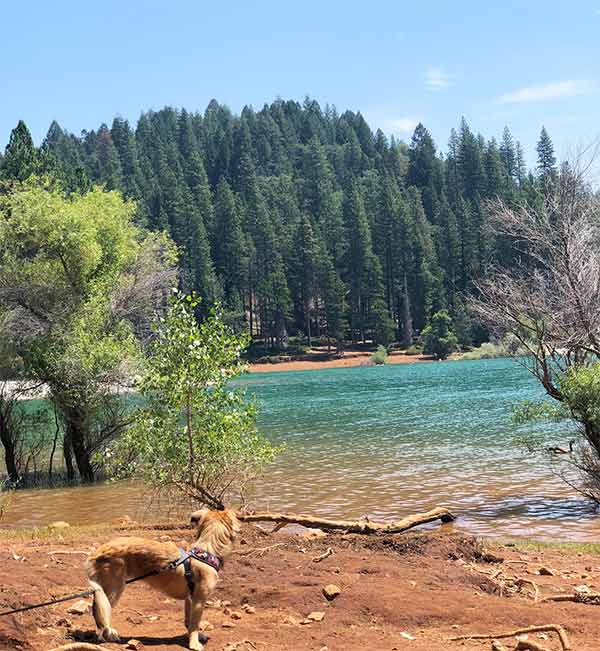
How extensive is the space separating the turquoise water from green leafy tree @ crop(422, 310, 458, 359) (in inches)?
2151

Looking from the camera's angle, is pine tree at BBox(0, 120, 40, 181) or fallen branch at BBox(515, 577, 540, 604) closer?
fallen branch at BBox(515, 577, 540, 604)

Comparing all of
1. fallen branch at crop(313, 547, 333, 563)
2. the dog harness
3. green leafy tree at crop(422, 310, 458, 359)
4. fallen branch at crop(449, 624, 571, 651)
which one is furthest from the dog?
green leafy tree at crop(422, 310, 458, 359)

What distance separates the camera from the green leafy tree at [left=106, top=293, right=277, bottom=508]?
41.1 feet

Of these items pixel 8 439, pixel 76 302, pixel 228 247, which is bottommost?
pixel 8 439

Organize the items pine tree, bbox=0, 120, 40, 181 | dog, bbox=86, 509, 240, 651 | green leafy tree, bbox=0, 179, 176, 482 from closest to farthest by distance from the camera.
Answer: dog, bbox=86, 509, 240, 651 → green leafy tree, bbox=0, 179, 176, 482 → pine tree, bbox=0, 120, 40, 181

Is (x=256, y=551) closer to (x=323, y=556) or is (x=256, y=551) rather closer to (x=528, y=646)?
(x=323, y=556)

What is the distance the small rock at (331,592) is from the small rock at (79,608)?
2100mm

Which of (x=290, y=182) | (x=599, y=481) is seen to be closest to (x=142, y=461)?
(x=599, y=481)

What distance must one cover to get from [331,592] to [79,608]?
221cm

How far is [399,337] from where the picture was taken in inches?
4843

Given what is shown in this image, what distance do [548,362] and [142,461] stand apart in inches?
333

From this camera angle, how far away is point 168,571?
18.3ft

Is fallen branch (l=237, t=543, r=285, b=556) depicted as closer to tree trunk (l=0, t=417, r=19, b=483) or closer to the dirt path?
the dirt path

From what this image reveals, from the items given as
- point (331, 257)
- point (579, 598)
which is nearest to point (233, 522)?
point (579, 598)
